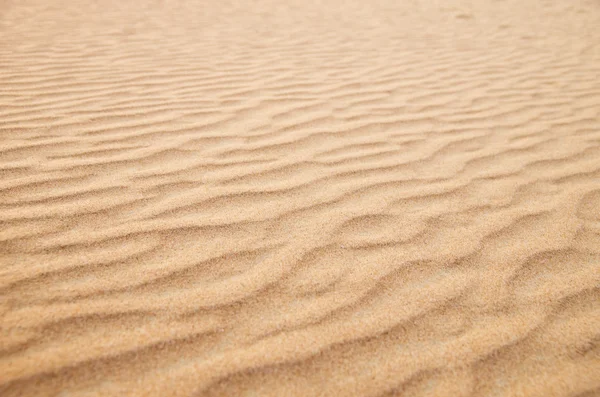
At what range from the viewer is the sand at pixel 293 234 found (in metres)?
1.10

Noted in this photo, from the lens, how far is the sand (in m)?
1.10

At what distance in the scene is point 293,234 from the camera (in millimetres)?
1532

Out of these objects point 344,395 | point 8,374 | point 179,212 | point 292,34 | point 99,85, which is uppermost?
point 292,34

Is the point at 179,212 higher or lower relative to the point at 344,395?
higher

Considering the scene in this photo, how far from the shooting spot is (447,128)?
8.11 ft

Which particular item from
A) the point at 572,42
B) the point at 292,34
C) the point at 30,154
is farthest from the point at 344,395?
the point at 572,42

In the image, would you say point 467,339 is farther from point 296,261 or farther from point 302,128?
point 302,128

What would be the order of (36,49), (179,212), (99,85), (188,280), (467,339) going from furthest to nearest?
(36,49), (99,85), (179,212), (188,280), (467,339)

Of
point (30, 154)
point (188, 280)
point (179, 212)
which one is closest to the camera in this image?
point (188, 280)

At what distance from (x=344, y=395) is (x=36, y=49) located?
13.6 ft

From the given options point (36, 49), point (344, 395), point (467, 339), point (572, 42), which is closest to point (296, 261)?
point (344, 395)

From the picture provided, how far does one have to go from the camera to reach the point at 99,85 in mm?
2881

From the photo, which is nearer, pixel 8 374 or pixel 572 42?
pixel 8 374

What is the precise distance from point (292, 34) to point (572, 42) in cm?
346
